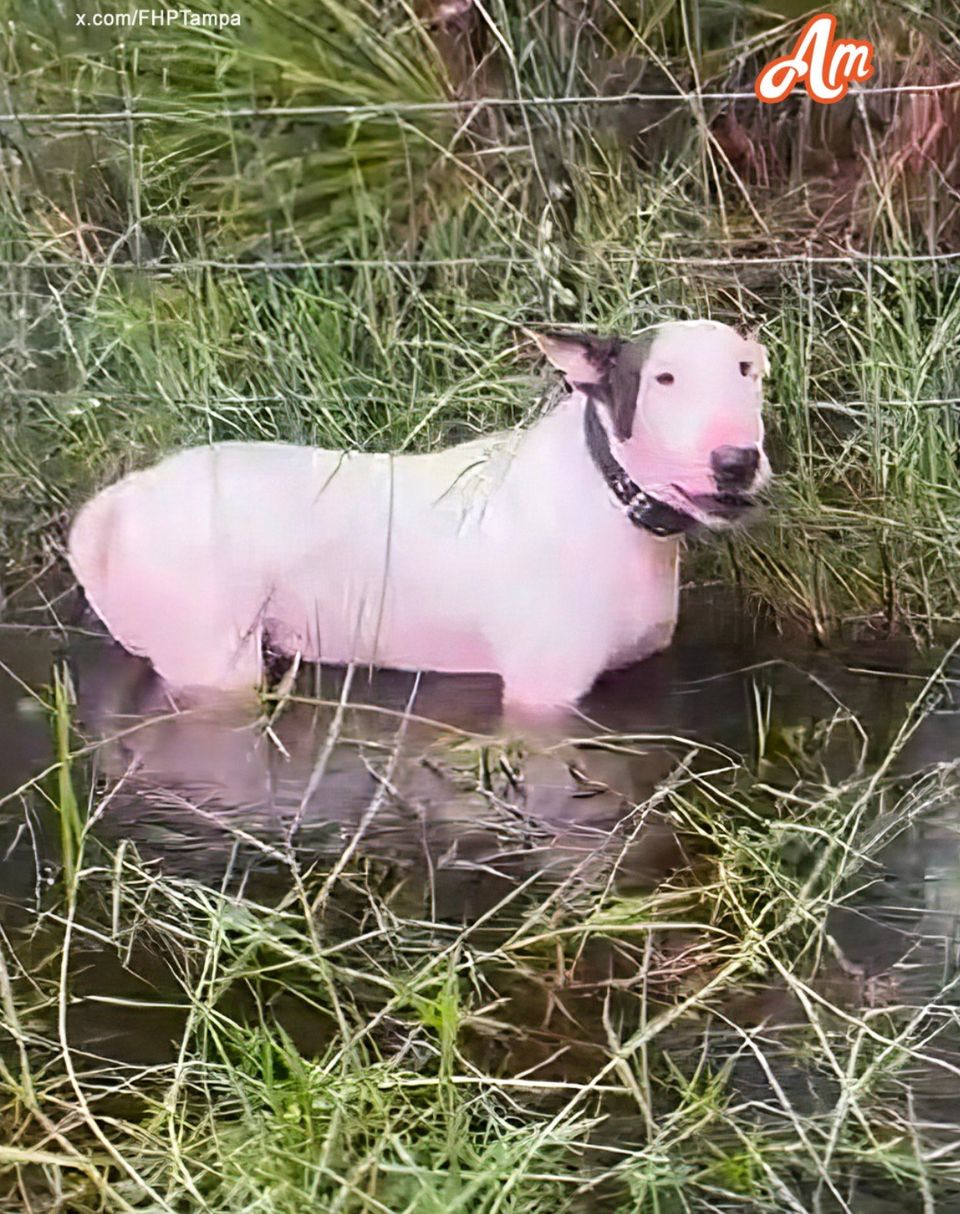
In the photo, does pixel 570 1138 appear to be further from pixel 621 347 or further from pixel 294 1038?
pixel 621 347

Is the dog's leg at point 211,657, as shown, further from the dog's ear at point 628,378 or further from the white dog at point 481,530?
the dog's ear at point 628,378

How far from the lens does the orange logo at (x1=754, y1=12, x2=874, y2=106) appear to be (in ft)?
1.40

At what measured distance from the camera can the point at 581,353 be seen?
1.44 ft

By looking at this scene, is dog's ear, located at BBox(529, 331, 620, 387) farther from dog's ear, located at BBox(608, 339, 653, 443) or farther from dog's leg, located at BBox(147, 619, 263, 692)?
dog's leg, located at BBox(147, 619, 263, 692)

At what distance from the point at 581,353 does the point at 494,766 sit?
0.17 metres

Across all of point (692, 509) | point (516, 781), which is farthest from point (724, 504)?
point (516, 781)

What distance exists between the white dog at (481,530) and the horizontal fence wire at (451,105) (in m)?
0.09

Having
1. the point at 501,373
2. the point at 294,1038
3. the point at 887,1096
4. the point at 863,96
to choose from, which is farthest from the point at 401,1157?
the point at 863,96

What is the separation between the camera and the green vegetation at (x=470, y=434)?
0.43 meters

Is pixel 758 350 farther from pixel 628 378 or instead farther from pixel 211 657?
pixel 211 657

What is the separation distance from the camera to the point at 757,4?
43 centimetres

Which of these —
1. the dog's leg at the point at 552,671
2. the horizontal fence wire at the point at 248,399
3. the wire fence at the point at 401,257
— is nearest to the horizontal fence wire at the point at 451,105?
the wire fence at the point at 401,257

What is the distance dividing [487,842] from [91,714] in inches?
7.0

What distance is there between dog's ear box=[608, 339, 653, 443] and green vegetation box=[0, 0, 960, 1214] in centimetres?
1
